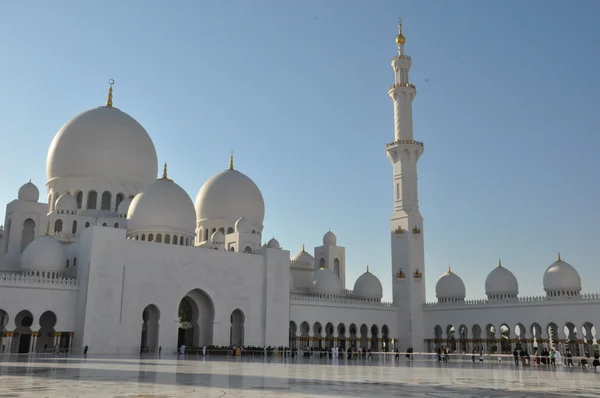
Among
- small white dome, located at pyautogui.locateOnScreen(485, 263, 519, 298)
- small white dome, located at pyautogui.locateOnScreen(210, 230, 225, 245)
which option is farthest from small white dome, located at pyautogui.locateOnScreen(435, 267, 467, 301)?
small white dome, located at pyautogui.locateOnScreen(210, 230, 225, 245)

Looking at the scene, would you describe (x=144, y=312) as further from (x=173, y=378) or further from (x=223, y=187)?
(x=173, y=378)

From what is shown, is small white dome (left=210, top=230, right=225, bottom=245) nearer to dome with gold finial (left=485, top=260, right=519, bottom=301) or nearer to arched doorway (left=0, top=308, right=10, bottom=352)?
arched doorway (left=0, top=308, right=10, bottom=352)

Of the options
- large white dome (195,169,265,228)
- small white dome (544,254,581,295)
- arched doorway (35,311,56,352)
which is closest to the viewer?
arched doorway (35,311,56,352)

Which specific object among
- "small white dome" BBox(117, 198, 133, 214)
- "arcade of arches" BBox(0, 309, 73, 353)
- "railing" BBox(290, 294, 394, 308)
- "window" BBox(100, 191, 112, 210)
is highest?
"window" BBox(100, 191, 112, 210)

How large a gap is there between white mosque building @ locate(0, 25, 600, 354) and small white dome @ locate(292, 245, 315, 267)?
10cm

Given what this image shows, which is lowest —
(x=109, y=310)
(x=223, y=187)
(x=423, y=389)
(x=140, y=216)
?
(x=423, y=389)

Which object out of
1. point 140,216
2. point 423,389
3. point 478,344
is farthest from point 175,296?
Result: point 423,389

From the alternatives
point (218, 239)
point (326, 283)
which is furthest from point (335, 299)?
point (218, 239)

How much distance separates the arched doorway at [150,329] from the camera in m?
26.7

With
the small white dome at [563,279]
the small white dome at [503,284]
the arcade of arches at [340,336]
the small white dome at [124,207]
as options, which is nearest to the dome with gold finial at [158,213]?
the small white dome at [124,207]

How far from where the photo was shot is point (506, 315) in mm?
Answer: 31359

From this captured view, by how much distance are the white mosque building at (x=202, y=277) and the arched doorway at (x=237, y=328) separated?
93 mm

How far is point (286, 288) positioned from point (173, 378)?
20350 mm

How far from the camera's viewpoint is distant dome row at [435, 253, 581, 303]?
99.8 feet
